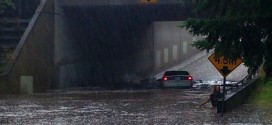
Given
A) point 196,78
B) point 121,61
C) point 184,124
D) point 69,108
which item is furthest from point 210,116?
point 196,78

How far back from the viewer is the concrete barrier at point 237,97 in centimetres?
2297

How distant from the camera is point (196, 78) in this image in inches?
2334

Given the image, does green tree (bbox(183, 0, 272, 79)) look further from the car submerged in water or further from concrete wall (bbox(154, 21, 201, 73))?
concrete wall (bbox(154, 21, 201, 73))

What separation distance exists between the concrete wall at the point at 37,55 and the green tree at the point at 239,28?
23290 millimetres

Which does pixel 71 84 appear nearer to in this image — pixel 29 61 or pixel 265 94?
pixel 29 61

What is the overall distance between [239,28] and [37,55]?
90.1 feet

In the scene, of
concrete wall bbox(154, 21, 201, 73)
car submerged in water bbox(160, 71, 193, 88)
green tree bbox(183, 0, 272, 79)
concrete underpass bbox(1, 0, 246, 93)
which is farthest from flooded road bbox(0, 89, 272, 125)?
concrete wall bbox(154, 21, 201, 73)

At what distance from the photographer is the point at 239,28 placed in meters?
13.8

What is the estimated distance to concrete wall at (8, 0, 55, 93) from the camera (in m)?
37.2

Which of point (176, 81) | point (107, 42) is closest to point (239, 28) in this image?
point (176, 81)

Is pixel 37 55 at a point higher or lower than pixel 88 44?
lower

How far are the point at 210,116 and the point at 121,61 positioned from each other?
32.5 meters

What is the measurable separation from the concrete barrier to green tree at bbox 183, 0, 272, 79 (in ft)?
26.5

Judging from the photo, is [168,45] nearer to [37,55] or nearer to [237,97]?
[37,55]
